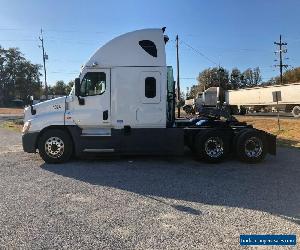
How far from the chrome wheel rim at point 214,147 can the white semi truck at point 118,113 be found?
30 mm

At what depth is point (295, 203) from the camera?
7445 mm

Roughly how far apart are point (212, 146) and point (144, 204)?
5181 millimetres

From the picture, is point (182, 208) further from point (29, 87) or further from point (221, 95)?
point (29, 87)

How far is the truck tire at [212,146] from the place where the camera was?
12.0 m

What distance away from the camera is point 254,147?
39.9 ft

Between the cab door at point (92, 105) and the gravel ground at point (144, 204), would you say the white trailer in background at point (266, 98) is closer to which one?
the cab door at point (92, 105)

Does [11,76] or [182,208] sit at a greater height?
[11,76]

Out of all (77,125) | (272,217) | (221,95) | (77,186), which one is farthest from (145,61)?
(221,95)

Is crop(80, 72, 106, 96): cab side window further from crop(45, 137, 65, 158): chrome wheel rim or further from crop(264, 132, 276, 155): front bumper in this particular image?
crop(264, 132, 276, 155): front bumper

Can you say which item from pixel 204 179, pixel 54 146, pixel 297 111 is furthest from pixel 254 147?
pixel 297 111

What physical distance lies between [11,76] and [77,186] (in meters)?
135

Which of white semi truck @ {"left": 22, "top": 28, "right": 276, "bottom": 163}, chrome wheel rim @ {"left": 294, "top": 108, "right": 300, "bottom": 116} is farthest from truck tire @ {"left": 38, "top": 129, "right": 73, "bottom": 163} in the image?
chrome wheel rim @ {"left": 294, "top": 108, "right": 300, "bottom": 116}

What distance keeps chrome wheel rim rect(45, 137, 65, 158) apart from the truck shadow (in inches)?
16.5

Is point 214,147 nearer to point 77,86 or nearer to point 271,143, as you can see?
point 271,143
